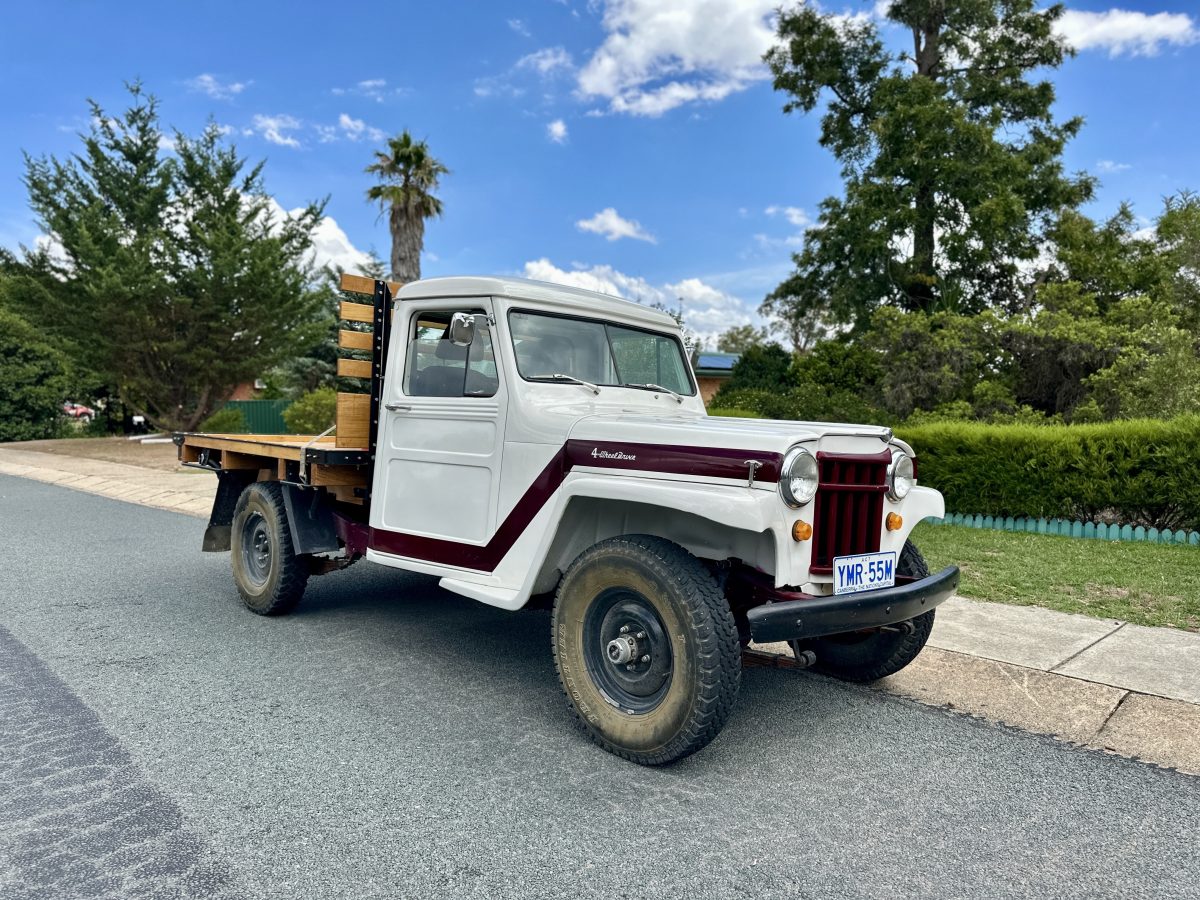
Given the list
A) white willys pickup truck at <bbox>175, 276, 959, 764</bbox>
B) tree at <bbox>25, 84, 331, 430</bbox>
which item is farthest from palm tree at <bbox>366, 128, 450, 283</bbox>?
white willys pickup truck at <bbox>175, 276, 959, 764</bbox>

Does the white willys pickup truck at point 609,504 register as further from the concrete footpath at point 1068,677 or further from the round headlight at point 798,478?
the concrete footpath at point 1068,677

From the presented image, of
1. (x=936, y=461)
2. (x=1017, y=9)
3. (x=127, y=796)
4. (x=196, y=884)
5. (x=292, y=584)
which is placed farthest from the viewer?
(x=1017, y=9)

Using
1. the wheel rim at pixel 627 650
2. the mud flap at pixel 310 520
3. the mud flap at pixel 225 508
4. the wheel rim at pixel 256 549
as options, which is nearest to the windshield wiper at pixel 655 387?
the wheel rim at pixel 627 650

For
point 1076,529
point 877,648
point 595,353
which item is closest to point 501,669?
point 595,353

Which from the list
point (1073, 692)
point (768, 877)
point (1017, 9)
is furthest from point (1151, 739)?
point (1017, 9)

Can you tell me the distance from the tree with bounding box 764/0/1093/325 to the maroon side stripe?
15917mm

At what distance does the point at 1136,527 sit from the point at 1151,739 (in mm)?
5600

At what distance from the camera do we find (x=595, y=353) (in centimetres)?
453

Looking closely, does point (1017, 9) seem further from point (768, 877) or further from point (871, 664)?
point (768, 877)

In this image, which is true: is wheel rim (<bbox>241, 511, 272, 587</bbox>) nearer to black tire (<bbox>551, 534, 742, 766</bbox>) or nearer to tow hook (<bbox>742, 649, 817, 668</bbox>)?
black tire (<bbox>551, 534, 742, 766</bbox>)

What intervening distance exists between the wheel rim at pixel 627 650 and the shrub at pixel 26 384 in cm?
2733

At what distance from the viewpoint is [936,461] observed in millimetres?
9438

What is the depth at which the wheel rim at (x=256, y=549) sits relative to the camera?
222 inches

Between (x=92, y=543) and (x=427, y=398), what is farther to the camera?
(x=92, y=543)
